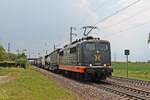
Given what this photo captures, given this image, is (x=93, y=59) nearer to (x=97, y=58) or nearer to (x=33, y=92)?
(x=97, y=58)

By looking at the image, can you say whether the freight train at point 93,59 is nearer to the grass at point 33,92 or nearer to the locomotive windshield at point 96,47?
the locomotive windshield at point 96,47

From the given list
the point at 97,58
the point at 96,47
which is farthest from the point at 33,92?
the point at 96,47

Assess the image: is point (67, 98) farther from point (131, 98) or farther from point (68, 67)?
point (68, 67)

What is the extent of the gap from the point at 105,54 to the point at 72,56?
4892mm

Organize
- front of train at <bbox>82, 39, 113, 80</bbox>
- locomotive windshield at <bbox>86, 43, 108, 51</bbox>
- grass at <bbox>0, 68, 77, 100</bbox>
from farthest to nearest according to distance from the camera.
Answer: locomotive windshield at <bbox>86, 43, 108, 51</bbox>, front of train at <bbox>82, 39, 113, 80</bbox>, grass at <bbox>0, 68, 77, 100</bbox>

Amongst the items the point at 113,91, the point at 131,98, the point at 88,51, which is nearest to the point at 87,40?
the point at 88,51

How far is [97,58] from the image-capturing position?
3244 centimetres

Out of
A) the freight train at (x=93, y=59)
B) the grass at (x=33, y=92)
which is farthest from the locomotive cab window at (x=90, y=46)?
the grass at (x=33, y=92)

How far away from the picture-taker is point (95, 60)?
32.3 metres

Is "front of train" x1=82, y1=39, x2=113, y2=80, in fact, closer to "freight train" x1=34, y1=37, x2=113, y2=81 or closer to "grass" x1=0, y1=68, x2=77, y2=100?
"freight train" x1=34, y1=37, x2=113, y2=81

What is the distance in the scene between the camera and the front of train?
3172 centimetres

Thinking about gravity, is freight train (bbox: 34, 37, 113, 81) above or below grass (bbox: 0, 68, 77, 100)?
above

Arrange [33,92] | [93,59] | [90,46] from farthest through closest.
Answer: [90,46] → [93,59] → [33,92]

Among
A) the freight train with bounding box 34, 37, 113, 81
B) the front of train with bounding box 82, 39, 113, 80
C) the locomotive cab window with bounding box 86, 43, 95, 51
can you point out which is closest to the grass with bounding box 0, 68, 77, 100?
the freight train with bounding box 34, 37, 113, 81
